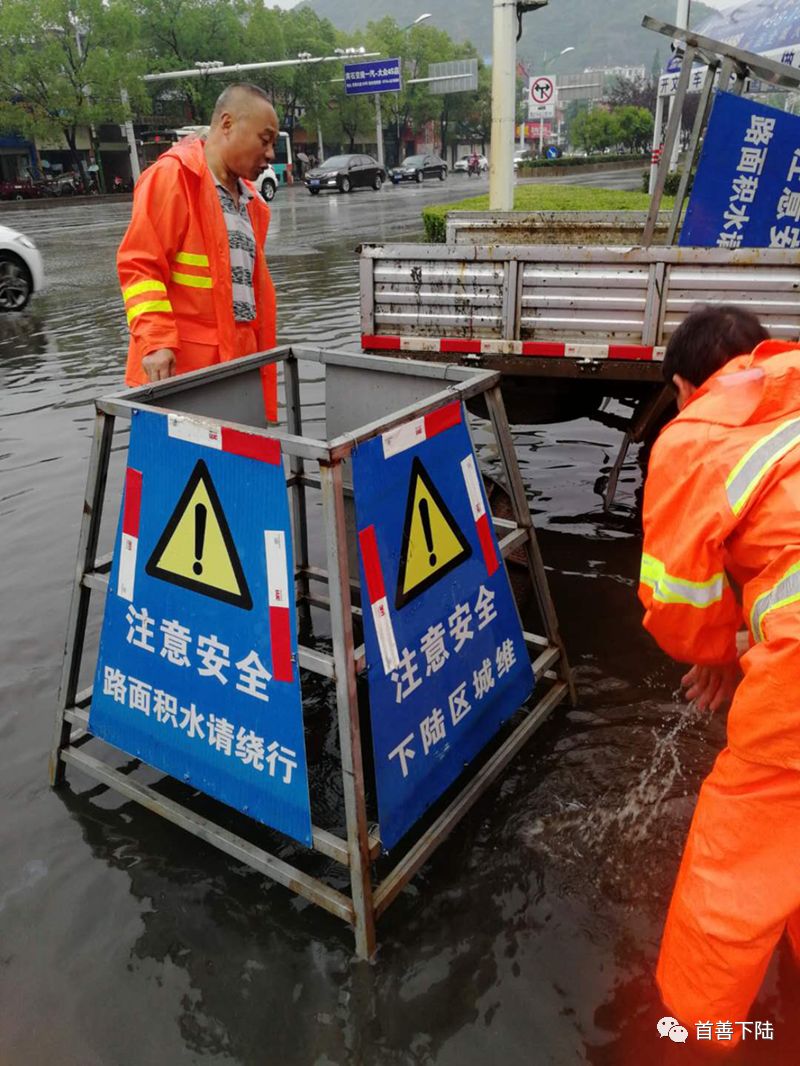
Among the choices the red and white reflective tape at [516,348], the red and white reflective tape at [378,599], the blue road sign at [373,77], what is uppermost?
the blue road sign at [373,77]

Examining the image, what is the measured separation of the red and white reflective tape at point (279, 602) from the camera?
7.04 ft

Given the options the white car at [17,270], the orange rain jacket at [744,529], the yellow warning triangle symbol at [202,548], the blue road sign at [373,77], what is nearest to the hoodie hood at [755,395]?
the orange rain jacket at [744,529]

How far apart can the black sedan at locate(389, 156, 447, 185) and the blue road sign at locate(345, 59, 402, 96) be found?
5159mm

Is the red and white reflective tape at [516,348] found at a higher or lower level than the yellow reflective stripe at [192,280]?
lower

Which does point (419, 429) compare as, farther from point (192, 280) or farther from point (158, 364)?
point (192, 280)

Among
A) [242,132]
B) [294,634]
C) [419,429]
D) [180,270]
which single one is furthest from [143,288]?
[294,634]

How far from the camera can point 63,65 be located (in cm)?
4122

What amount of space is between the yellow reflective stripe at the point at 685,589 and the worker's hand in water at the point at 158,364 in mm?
2136

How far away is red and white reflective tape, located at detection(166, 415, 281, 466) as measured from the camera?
213 cm

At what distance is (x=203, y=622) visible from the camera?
2.34 m

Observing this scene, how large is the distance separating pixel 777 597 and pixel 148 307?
2559 mm

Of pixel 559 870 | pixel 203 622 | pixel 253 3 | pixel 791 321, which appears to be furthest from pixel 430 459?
pixel 253 3

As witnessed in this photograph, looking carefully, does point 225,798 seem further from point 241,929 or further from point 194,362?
point 194,362

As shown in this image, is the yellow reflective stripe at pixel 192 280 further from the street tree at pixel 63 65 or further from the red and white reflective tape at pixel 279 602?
the street tree at pixel 63 65
